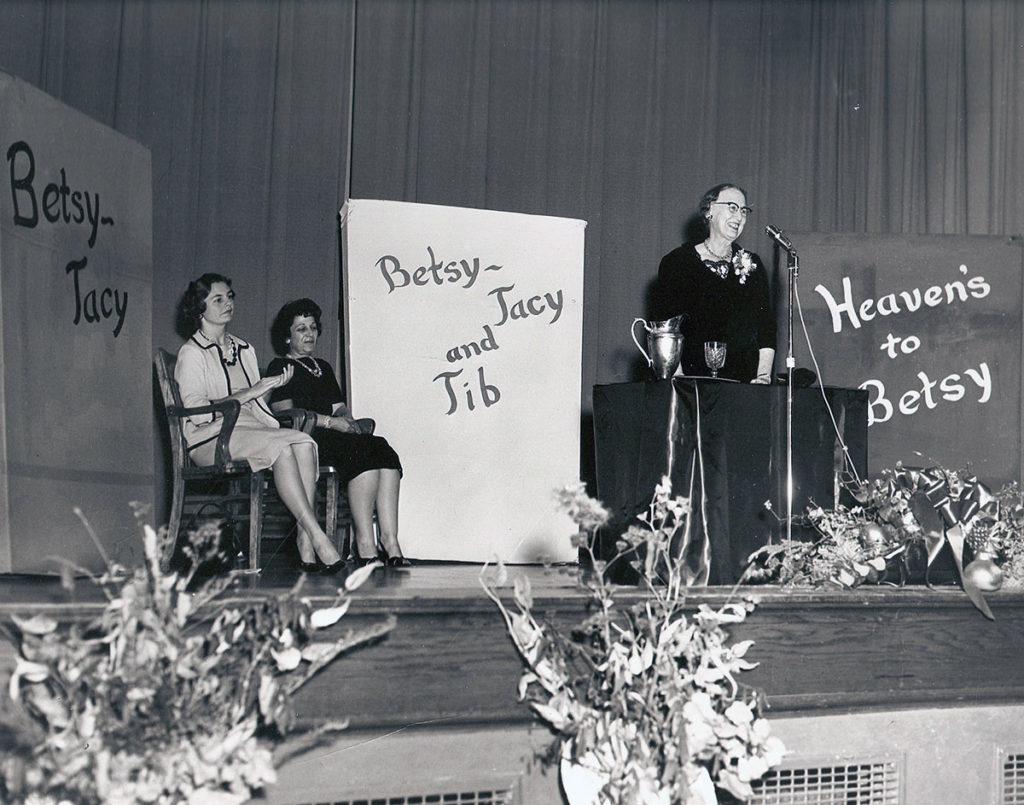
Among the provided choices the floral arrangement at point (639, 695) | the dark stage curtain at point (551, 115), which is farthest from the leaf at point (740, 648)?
the dark stage curtain at point (551, 115)

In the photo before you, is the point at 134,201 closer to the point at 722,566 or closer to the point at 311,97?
the point at 311,97

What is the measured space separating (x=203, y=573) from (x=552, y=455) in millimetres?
1320

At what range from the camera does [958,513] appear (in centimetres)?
295

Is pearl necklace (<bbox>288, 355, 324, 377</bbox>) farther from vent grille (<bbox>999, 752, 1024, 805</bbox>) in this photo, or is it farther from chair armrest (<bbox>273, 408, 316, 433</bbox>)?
vent grille (<bbox>999, 752, 1024, 805</bbox>)

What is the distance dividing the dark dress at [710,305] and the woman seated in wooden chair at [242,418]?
3.72ft

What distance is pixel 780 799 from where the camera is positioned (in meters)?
2.32

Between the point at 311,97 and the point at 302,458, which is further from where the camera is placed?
the point at 311,97

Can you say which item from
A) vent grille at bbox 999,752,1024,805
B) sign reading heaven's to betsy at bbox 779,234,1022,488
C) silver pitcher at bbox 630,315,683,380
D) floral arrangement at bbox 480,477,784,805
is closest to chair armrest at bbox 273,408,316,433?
silver pitcher at bbox 630,315,683,380

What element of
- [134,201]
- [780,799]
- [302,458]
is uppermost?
[134,201]

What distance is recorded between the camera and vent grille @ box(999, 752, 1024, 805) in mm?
2469

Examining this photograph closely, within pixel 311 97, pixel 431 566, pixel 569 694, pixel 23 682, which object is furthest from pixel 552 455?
pixel 23 682

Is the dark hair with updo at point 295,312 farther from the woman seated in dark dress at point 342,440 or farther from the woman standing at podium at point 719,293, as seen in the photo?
the woman standing at podium at point 719,293

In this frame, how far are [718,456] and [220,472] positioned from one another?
4.89 ft

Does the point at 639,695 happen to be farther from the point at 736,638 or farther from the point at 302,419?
the point at 302,419
